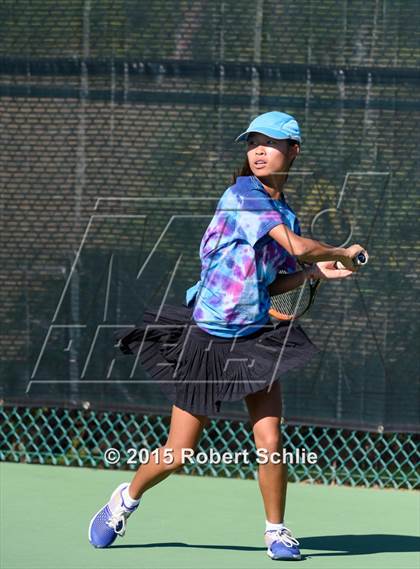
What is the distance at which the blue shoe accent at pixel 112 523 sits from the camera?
14.8 ft

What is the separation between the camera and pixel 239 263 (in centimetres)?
433

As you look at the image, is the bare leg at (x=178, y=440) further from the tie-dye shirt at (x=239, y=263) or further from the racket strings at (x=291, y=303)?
the racket strings at (x=291, y=303)

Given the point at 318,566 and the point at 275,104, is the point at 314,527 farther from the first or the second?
the point at 275,104

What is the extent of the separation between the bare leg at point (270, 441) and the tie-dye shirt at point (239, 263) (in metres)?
0.23

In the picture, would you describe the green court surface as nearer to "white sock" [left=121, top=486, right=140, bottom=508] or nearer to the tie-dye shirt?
"white sock" [left=121, top=486, right=140, bottom=508]

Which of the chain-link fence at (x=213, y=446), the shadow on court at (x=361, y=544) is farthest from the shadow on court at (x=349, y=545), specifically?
the chain-link fence at (x=213, y=446)

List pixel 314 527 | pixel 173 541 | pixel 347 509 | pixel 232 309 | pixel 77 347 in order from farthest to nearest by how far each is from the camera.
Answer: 1. pixel 77 347
2. pixel 347 509
3. pixel 314 527
4. pixel 173 541
5. pixel 232 309

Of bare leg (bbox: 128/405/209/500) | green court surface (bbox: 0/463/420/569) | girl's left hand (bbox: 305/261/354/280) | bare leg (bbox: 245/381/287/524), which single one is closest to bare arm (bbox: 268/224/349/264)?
girl's left hand (bbox: 305/261/354/280)

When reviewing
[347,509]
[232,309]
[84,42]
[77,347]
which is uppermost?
[84,42]

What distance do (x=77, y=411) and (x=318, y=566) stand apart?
2.01 meters

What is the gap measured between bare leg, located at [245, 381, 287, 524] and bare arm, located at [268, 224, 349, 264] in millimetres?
489

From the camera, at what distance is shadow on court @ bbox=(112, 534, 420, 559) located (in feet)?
15.3

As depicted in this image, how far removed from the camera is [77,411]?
614cm

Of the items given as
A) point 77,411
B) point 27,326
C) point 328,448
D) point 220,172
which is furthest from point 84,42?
point 328,448
